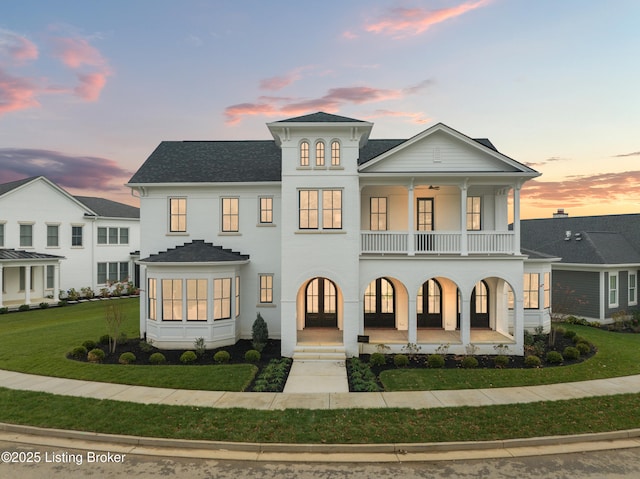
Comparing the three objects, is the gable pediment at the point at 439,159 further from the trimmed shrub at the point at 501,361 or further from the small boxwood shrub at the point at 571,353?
the small boxwood shrub at the point at 571,353

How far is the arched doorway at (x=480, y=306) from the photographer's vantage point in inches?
712

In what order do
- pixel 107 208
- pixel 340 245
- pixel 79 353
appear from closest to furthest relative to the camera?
pixel 79 353 < pixel 340 245 < pixel 107 208

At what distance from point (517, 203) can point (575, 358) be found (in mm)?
6548

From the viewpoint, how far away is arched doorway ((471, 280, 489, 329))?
1809cm

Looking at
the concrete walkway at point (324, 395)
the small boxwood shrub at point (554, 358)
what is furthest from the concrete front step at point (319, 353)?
the small boxwood shrub at point (554, 358)

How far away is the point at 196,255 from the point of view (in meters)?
16.0

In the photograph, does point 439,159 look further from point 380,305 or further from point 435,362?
point 435,362

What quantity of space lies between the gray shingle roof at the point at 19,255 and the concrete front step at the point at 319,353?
24.7 meters

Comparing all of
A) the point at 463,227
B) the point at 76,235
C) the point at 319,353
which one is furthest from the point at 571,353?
the point at 76,235

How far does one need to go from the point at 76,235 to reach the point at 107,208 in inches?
197

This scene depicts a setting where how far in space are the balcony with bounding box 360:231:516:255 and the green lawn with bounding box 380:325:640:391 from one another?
4.91 m

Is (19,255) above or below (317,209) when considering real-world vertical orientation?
below

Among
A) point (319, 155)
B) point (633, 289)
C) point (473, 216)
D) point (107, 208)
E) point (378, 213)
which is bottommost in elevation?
point (633, 289)

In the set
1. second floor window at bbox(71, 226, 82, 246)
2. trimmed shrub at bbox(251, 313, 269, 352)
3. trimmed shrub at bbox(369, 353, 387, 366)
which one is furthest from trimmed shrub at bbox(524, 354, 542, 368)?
second floor window at bbox(71, 226, 82, 246)
